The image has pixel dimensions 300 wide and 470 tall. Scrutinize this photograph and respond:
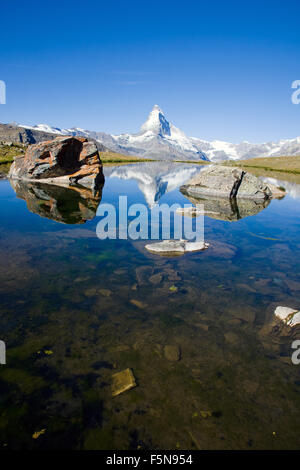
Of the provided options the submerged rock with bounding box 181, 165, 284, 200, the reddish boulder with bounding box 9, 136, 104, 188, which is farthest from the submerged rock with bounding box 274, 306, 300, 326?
the reddish boulder with bounding box 9, 136, 104, 188

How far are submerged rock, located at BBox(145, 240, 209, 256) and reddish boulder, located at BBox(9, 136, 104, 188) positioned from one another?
28344 millimetres

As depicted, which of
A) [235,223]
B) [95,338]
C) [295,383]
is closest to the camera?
[295,383]

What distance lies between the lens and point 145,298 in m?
8.20

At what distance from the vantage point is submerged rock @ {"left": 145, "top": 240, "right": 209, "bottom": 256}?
39.6 ft

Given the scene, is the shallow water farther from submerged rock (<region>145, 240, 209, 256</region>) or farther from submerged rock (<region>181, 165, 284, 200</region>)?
submerged rock (<region>181, 165, 284, 200</region>)

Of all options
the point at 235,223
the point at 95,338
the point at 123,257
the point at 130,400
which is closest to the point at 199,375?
the point at 130,400

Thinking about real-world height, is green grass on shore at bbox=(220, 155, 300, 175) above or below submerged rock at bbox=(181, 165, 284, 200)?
above

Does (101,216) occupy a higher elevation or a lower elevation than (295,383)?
higher

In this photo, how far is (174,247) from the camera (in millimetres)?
12422

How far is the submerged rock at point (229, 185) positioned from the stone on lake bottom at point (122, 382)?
28986mm

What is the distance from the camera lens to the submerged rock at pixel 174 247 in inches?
476

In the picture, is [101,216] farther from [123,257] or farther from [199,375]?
[199,375]

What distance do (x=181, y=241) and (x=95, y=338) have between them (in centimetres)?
788

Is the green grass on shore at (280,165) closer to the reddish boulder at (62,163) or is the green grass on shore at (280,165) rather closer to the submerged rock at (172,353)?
the reddish boulder at (62,163)
